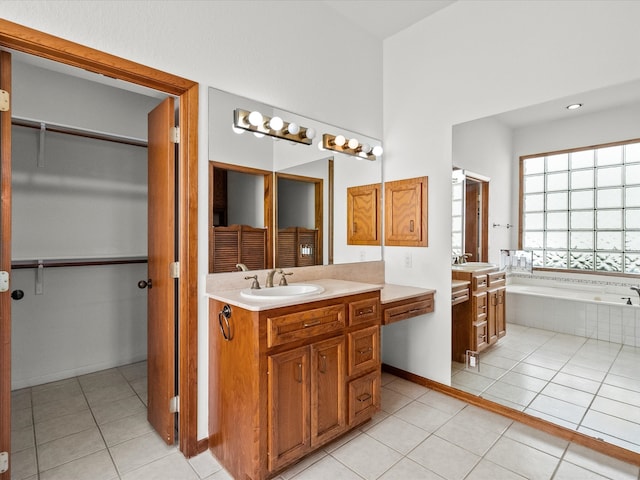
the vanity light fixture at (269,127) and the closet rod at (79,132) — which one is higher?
the closet rod at (79,132)

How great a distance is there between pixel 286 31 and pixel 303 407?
2.54 meters

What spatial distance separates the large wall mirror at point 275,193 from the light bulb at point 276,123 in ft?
0.20

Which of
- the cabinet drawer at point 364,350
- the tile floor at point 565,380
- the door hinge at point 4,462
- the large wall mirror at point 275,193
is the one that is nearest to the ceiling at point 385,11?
the large wall mirror at point 275,193

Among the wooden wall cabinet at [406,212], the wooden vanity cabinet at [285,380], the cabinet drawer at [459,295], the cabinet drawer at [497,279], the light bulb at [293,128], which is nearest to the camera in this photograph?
the wooden vanity cabinet at [285,380]

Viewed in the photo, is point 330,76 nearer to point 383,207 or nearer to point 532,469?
point 383,207

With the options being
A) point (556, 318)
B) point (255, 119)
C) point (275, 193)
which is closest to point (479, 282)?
point (556, 318)

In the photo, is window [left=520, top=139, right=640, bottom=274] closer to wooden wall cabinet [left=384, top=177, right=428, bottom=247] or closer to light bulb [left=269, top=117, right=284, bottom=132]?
wooden wall cabinet [left=384, top=177, right=428, bottom=247]

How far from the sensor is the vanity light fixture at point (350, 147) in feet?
9.36

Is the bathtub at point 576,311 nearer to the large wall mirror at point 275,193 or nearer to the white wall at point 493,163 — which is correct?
the white wall at point 493,163

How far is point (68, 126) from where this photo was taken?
9.30ft

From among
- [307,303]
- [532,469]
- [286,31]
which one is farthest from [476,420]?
[286,31]

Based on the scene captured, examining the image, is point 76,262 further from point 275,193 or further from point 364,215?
point 364,215

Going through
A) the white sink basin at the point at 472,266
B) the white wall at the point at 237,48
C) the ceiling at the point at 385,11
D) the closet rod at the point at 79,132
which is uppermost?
the ceiling at the point at 385,11

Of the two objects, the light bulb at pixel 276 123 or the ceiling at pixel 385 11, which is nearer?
the light bulb at pixel 276 123
